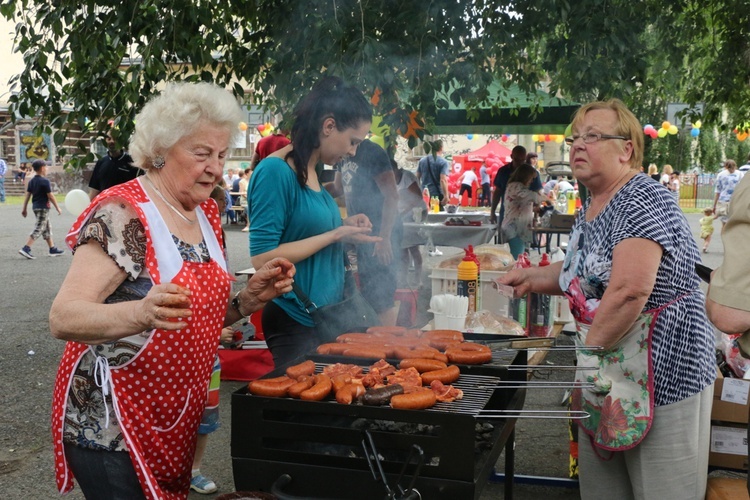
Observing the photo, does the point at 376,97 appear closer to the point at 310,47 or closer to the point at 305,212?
the point at 310,47

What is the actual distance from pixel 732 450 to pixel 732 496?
71 centimetres

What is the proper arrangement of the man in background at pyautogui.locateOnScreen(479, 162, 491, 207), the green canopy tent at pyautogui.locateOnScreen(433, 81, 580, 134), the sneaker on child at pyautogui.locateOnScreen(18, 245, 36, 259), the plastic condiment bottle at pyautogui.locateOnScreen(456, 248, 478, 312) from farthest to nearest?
the man in background at pyautogui.locateOnScreen(479, 162, 491, 207) → the sneaker on child at pyautogui.locateOnScreen(18, 245, 36, 259) → the green canopy tent at pyautogui.locateOnScreen(433, 81, 580, 134) → the plastic condiment bottle at pyautogui.locateOnScreen(456, 248, 478, 312)

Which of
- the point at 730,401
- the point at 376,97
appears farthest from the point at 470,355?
the point at 376,97

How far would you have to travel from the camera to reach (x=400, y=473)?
2012 mm

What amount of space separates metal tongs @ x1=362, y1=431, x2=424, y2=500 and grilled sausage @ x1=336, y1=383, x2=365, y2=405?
178 millimetres

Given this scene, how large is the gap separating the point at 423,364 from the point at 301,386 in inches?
21.2

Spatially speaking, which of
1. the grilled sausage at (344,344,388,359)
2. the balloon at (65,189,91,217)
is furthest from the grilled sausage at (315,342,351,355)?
the balloon at (65,189,91,217)

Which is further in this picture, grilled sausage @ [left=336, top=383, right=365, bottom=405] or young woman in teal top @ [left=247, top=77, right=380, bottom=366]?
young woman in teal top @ [left=247, top=77, right=380, bottom=366]

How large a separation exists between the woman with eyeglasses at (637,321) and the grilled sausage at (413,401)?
27.8 inches

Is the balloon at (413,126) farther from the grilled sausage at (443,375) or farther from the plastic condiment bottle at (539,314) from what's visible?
the grilled sausage at (443,375)

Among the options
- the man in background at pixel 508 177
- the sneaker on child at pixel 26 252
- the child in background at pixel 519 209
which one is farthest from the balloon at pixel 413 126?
the sneaker on child at pixel 26 252

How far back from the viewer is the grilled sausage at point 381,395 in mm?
2264

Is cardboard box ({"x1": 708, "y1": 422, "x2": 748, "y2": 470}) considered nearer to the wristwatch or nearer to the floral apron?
the floral apron

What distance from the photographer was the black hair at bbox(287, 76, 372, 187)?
3152 millimetres
